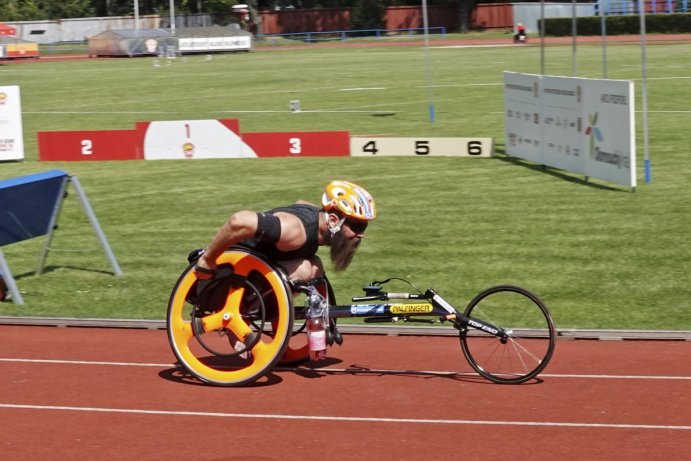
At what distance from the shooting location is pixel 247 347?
8.47m

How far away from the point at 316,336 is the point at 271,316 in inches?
15.9

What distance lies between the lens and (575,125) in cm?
2006

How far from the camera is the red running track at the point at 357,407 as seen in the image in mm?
7148

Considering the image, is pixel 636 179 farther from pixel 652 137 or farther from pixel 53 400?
pixel 53 400

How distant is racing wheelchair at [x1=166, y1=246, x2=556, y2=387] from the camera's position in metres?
A: 8.38

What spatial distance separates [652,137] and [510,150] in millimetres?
3922

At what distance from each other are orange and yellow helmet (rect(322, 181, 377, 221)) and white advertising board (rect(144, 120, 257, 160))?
1586 cm

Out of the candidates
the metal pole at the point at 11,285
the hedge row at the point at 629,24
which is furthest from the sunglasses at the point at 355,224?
the hedge row at the point at 629,24

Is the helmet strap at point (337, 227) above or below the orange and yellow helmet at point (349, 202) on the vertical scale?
below

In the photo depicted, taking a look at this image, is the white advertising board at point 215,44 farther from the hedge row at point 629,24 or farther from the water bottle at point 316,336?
the water bottle at point 316,336

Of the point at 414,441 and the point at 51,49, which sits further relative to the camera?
the point at 51,49

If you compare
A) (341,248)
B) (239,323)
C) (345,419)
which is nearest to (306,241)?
(341,248)

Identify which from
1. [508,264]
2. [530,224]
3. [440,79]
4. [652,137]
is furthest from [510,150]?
[440,79]

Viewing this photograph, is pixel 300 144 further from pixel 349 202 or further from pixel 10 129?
pixel 349 202
